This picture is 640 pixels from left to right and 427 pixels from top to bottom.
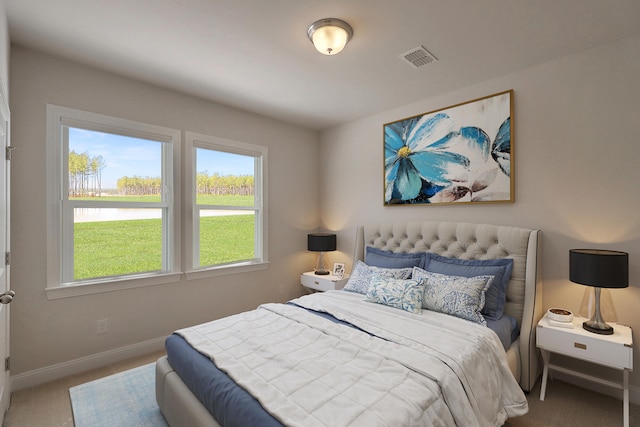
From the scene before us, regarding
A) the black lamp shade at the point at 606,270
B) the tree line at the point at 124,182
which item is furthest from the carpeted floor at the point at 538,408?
the tree line at the point at 124,182

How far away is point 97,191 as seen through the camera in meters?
2.76

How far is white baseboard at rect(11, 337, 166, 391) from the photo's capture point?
2353mm

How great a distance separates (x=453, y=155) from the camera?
3.10 m

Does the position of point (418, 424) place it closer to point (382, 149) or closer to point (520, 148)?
point (520, 148)

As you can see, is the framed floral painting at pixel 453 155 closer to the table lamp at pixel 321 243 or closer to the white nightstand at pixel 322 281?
the table lamp at pixel 321 243

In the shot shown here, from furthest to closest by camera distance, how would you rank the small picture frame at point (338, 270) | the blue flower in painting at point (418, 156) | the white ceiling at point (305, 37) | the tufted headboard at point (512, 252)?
the small picture frame at point (338, 270)
the blue flower in painting at point (418, 156)
the tufted headboard at point (512, 252)
the white ceiling at point (305, 37)

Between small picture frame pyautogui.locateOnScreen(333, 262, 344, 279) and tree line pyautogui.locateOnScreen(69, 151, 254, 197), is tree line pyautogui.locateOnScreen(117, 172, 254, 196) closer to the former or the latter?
tree line pyautogui.locateOnScreen(69, 151, 254, 197)

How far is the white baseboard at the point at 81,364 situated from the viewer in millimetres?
2353

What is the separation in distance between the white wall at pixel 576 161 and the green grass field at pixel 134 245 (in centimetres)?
260

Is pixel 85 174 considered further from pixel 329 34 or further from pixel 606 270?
pixel 606 270

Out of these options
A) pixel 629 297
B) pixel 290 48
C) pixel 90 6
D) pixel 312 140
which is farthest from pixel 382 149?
pixel 90 6

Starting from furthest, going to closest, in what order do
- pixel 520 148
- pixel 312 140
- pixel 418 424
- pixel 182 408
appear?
pixel 312 140 < pixel 520 148 < pixel 182 408 < pixel 418 424

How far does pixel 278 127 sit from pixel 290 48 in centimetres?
176

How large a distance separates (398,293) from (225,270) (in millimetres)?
2020
